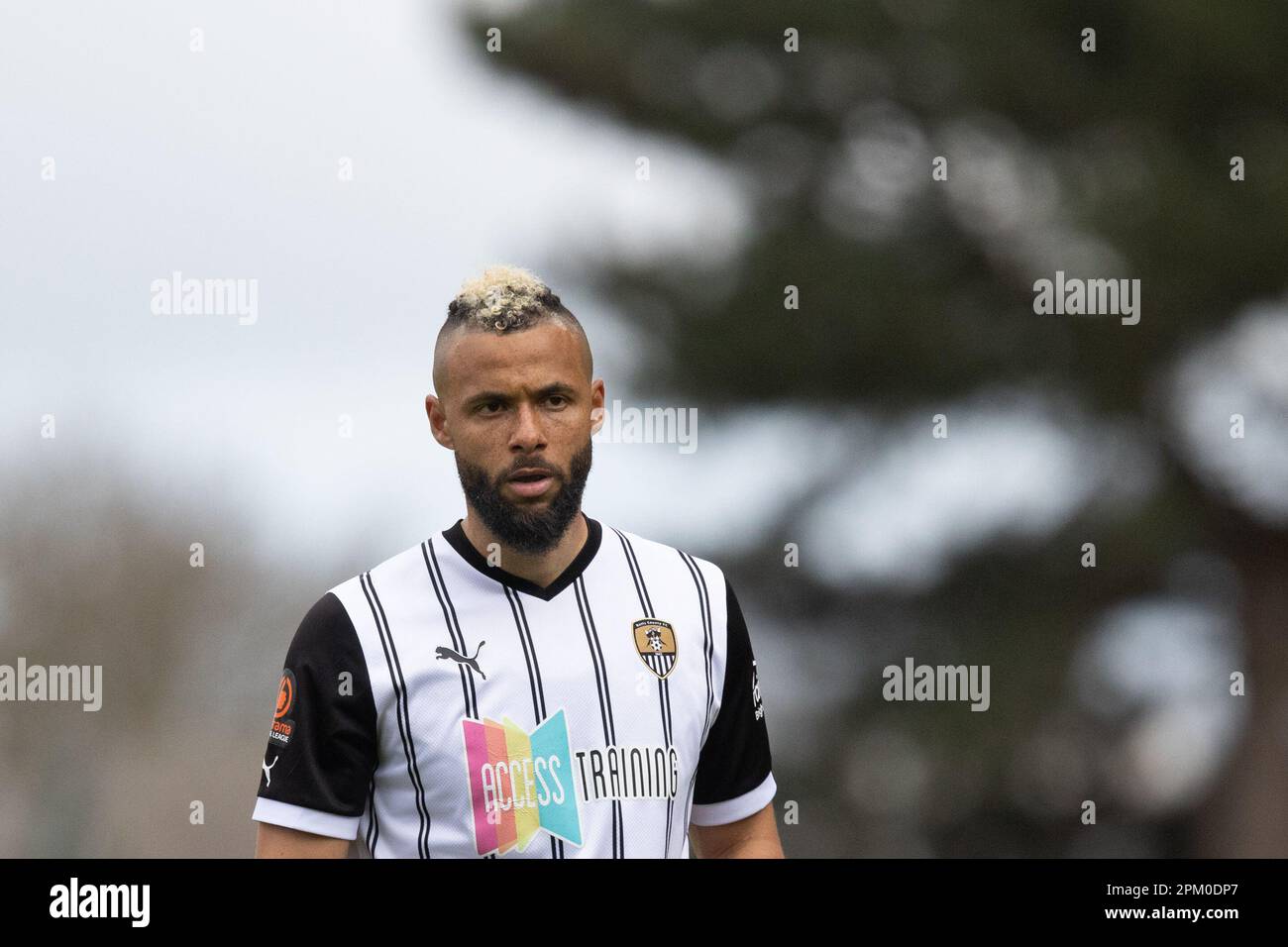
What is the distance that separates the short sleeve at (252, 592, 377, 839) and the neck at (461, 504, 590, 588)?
0.32 metres

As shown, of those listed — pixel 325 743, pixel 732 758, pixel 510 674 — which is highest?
pixel 510 674

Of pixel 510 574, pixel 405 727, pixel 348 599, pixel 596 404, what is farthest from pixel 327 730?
pixel 596 404

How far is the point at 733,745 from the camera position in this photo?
3.10 metres

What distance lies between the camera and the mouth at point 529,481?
2.86 m

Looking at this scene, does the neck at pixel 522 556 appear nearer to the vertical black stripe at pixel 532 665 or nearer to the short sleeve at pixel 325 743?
the vertical black stripe at pixel 532 665

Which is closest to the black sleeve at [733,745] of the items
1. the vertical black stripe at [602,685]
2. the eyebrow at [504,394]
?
the vertical black stripe at [602,685]

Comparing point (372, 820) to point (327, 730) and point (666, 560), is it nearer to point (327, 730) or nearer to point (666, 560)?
→ point (327, 730)

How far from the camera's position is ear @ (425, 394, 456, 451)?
2.97 meters

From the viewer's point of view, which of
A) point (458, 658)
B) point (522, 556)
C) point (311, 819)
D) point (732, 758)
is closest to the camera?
point (311, 819)

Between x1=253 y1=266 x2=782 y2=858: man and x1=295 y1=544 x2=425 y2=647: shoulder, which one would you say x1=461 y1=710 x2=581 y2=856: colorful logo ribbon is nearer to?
x1=253 y1=266 x2=782 y2=858: man

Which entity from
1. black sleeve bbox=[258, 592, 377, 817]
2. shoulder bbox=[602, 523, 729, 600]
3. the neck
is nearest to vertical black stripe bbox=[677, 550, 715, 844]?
shoulder bbox=[602, 523, 729, 600]

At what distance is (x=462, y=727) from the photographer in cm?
280

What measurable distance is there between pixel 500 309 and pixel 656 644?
28.4 inches
